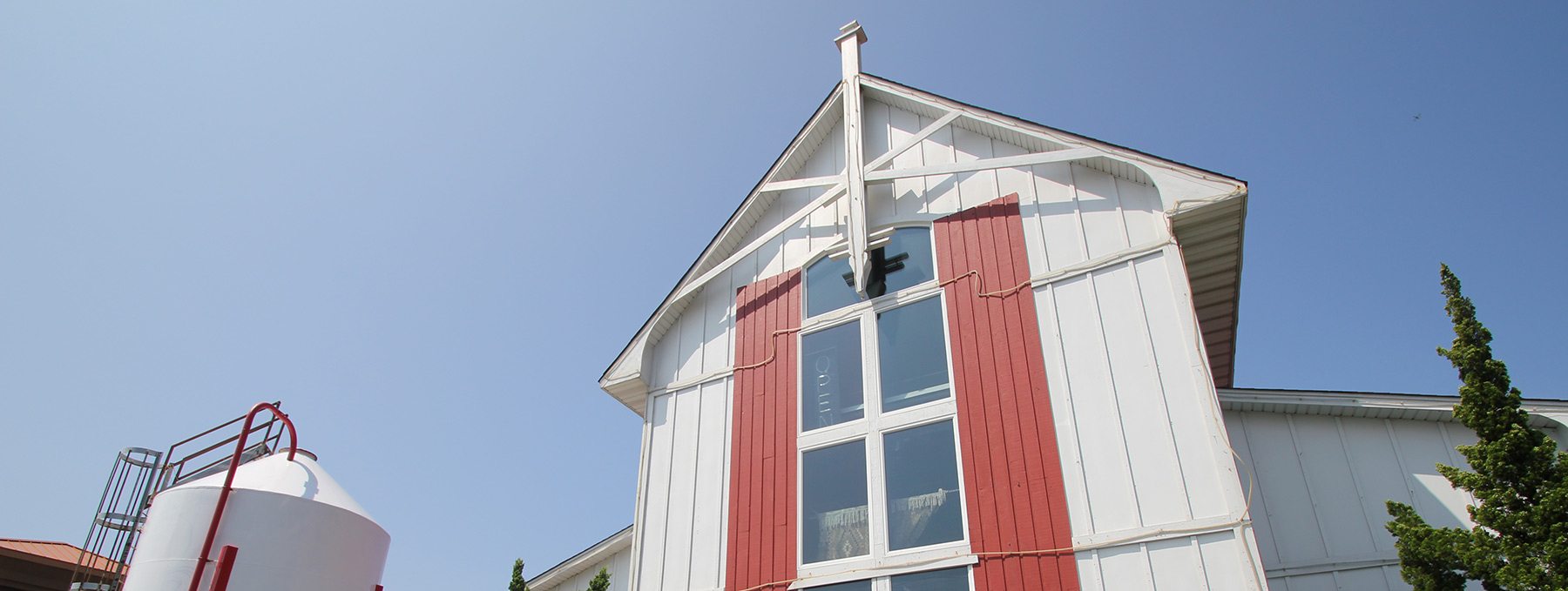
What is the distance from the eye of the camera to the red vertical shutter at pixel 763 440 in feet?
33.8

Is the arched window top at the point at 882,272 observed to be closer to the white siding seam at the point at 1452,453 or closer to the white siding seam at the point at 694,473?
the white siding seam at the point at 694,473

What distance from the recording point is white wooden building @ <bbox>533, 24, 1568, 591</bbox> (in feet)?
27.7

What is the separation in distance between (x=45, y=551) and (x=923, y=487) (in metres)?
14.5

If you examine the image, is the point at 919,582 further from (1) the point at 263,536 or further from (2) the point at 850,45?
(2) the point at 850,45

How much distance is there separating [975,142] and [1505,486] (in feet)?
22.3

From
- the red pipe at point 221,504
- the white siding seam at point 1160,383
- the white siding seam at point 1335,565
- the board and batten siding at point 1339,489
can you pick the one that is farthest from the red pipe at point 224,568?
the white siding seam at point 1335,565

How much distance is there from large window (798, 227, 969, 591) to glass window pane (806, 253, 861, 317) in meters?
0.01

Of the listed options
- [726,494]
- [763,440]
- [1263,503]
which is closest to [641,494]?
[726,494]

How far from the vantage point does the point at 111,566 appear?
10.3 meters

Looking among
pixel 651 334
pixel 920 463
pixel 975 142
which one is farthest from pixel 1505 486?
pixel 651 334

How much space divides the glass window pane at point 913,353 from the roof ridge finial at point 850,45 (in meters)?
4.51

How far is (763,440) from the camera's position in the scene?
11.2 m

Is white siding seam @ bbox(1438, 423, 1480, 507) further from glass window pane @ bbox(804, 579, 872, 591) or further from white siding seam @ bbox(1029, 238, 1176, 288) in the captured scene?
glass window pane @ bbox(804, 579, 872, 591)

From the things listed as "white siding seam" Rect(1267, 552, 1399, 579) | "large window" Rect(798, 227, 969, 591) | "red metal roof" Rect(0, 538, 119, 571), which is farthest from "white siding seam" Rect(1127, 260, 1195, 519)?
"red metal roof" Rect(0, 538, 119, 571)
